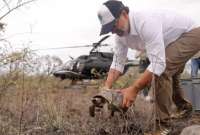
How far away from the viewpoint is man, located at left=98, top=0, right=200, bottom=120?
465cm

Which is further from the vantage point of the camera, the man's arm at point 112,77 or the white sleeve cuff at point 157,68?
the man's arm at point 112,77

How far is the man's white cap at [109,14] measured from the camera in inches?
182

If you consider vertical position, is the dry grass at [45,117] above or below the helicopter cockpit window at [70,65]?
below

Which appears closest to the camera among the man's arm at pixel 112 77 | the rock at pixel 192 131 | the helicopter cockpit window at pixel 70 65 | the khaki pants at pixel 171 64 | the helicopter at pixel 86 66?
the rock at pixel 192 131

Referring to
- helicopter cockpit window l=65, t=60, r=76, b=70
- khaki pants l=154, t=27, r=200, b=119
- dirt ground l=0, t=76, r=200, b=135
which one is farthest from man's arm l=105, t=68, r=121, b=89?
helicopter cockpit window l=65, t=60, r=76, b=70

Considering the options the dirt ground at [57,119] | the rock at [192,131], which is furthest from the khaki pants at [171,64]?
the rock at [192,131]

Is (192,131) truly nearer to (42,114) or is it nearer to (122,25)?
(122,25)

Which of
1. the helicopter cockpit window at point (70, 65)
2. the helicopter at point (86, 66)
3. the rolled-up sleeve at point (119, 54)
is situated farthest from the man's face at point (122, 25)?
the helicopter cockpit window at point (70, 65)

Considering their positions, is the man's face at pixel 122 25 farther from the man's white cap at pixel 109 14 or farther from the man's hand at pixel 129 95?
the man's hand at pixel 129 95

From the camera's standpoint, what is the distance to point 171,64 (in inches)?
197

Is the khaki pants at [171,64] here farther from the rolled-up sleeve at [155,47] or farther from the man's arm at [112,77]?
the man's arm at [112,77]

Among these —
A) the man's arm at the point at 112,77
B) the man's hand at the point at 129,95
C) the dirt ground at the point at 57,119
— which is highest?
the man's arm at the point at 112,77

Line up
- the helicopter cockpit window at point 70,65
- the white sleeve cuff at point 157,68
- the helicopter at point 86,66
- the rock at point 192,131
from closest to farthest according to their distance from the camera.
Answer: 1. the rock at point 192,131
2. the white sleeve cuff at point 157,68
3. the helicopter at point 86,66
4. the helicopter cockpit window at point 70,65

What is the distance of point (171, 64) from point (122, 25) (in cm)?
65
